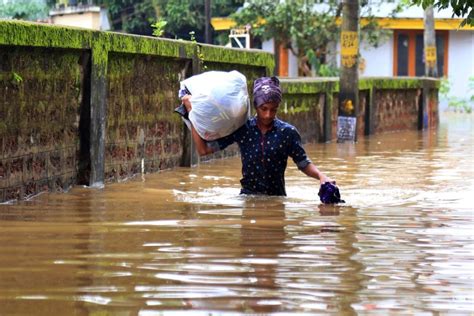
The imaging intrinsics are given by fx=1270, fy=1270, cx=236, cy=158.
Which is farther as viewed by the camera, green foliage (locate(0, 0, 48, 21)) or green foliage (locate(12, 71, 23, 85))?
green foliage (locate(0, 0, 48, 21))

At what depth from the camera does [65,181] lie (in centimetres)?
1202

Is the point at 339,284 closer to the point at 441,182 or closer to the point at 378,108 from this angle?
the point at 441,182

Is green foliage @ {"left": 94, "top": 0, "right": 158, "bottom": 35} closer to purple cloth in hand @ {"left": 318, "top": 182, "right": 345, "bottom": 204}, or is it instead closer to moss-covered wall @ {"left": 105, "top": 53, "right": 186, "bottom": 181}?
moss-covered wall @ {"left": 105, "top": 53, "right": 186, "bottom": 181}

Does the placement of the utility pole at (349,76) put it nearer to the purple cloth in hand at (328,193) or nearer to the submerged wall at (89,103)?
A: the submerged wall at (89,103)

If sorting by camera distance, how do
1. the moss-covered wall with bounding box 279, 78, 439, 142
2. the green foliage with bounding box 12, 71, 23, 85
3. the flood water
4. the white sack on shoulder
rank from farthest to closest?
the moss-covered wall with bounding box 279, 78, 439, 142 → the green foliage with bounding box 12, 71, 23, 85 → the white sack on shoulder → the flood water

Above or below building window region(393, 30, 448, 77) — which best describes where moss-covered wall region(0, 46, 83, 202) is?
below

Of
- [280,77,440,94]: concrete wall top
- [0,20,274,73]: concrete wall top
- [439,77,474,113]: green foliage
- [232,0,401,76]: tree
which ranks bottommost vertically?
[439,77,474,113]: green foliage

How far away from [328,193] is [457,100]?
39353 millimetres

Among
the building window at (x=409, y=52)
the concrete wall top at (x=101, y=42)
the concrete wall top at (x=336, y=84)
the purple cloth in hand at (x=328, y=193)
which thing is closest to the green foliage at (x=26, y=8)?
the concrete wall top at (x=336, y=84)

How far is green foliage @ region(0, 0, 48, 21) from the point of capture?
3897 centimetres

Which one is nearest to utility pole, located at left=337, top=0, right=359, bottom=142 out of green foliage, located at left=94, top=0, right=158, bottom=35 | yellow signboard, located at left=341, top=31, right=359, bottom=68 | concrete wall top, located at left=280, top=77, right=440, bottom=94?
yellow signboard, located at left=341, top=31, right=359, bottom=68

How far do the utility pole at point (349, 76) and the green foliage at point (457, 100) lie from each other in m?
22.3

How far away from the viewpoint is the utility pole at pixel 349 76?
955 inches

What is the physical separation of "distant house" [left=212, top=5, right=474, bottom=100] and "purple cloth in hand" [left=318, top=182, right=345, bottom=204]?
36970 mm
